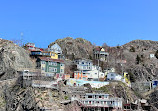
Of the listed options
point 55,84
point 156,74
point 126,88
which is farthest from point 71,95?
point 156,74

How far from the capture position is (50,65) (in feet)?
236

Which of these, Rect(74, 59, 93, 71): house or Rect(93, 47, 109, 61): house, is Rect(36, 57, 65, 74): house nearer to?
Rect(74, 59, 93, 71): house

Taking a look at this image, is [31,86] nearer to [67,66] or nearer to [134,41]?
[67,66]

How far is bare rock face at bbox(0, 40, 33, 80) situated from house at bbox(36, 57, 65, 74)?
4311mm

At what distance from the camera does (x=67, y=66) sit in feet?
261

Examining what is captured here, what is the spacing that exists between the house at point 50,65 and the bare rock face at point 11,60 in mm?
4311

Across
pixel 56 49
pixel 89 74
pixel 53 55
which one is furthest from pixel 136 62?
pixel 53 55

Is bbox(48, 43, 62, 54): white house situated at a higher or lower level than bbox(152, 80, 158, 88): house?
higher

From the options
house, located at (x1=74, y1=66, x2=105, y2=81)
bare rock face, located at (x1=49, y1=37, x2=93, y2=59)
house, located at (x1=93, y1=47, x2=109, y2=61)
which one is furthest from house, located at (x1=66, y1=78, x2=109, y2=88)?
house, located at (x1=93, y1=47, x2=109, y2=61)

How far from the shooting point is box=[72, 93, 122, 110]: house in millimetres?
62272

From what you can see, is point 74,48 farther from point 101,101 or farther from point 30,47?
point 101,101

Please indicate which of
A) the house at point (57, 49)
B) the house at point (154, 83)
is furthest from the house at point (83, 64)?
the house at point (154, 83)

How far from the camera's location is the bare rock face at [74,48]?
92.7 metres

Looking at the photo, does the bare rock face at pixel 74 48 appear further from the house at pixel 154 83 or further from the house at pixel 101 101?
the house at pixel 101 101
